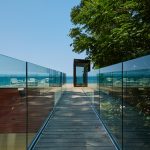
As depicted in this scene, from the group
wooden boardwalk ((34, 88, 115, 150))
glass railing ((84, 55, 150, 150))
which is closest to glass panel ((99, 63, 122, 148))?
glass railing ((84, 55, 150, 150))

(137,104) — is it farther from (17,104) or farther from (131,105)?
(17,104)

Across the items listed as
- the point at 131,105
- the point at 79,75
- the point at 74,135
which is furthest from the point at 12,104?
the point at 79,75

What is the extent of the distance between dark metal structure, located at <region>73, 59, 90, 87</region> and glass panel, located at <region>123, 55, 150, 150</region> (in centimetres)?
3699

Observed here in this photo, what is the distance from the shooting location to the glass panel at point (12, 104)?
245 inches

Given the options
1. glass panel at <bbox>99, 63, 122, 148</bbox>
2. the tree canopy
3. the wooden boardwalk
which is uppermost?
the tree canopy

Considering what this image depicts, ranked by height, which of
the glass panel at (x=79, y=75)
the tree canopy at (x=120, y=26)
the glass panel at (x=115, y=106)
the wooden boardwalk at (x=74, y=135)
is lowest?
the wooden boardwalk at (x=74, y=135)

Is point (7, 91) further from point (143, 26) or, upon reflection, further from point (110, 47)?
point (110, 47)

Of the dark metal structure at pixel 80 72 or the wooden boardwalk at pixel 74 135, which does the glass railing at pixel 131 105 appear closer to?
the wooden boardwalk at pixel 74 135

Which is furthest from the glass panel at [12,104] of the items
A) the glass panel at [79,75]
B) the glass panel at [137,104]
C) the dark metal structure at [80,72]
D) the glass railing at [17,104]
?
the glass panel at [79,75]

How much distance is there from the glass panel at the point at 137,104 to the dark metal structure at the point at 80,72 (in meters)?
37.0

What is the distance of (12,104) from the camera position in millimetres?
7156

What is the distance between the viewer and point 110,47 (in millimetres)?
17625

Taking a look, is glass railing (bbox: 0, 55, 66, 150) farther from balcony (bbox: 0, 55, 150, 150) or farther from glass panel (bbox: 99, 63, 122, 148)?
glass panel (bbox: 99, 63, 122, 148)

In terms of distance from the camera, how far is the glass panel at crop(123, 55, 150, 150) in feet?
22.5
